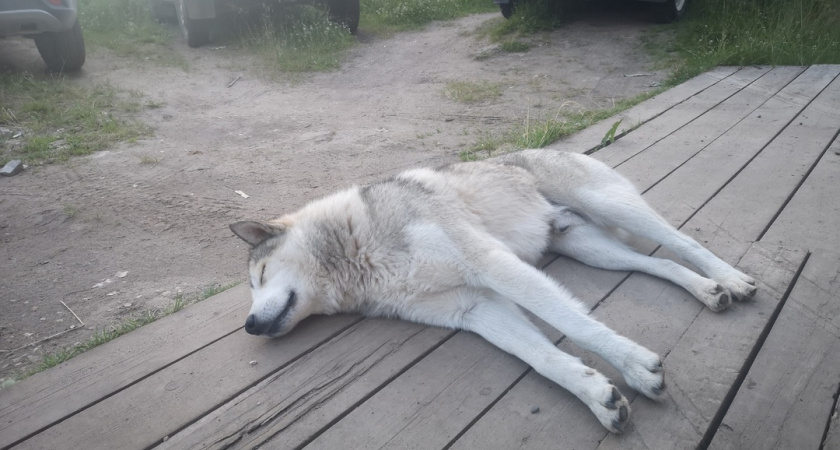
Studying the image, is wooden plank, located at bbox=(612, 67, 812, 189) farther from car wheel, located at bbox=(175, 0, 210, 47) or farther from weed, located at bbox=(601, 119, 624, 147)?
car wheel, located at bbox=(175, 0, 210, 47)

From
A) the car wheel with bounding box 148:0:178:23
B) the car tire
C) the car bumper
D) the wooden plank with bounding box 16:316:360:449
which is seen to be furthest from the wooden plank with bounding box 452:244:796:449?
the car wheel with bounding box 148:0:178:23

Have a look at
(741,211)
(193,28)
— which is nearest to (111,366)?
(741,211)

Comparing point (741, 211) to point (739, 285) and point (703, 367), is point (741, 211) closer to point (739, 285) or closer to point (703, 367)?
point (739, 285)

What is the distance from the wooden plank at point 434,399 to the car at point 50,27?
7.44 m

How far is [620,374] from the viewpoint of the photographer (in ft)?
7.39

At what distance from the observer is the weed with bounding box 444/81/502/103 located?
750 cm

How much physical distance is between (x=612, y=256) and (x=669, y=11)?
801cm

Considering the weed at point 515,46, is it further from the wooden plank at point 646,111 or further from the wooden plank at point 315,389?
the wooden plank at point 315,389

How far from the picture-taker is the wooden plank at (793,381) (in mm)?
1908

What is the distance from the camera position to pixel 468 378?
90.6 inches

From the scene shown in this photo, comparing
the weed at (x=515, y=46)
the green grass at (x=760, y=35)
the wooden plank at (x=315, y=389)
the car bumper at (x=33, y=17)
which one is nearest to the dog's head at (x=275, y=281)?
the wooden plank at (x=315, y=389)

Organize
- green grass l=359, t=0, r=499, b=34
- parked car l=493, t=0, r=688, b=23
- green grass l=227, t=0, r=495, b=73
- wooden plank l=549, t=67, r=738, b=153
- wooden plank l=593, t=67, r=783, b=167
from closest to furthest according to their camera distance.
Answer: wooden plank l=593, t=67, r=783, b=167 → wooden plank l=549, t=67, r=738, b=153 → parked car l=493, t=0, r=688, b=23 → green grass l=227, t=0, r=495, b=73 → green grass l=359, t=0, r=499, b=34

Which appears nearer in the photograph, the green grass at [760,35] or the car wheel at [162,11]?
the green grass at [760,35]

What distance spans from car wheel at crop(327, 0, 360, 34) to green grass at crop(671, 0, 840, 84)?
19.6ft
